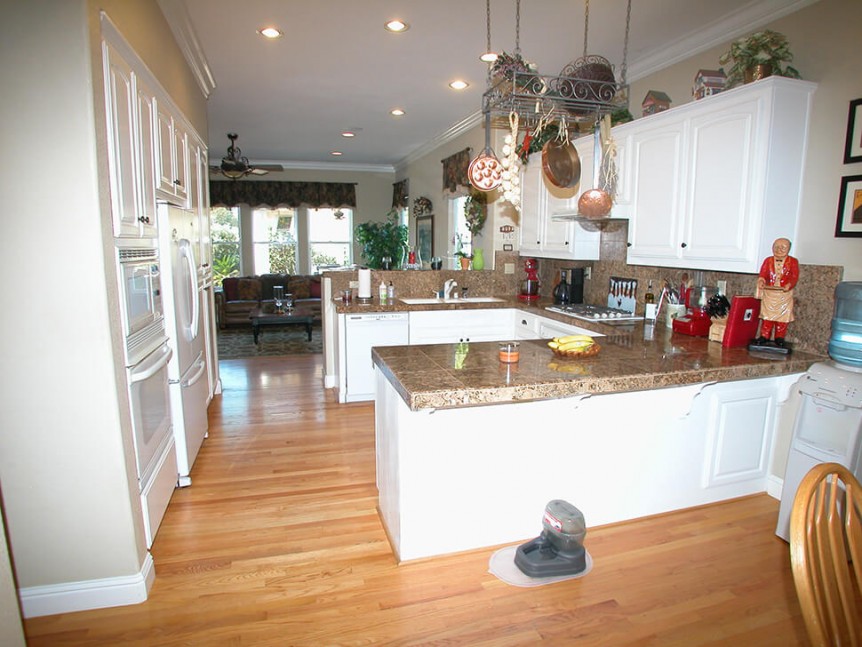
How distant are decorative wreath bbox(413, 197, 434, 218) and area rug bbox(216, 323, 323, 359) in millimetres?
2435

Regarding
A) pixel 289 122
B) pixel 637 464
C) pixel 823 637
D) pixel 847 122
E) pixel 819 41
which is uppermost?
pixel 289 122

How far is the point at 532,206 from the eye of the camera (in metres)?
4.60

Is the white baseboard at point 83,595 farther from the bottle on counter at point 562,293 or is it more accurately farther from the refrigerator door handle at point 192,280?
the bottle on counter at point 562,293

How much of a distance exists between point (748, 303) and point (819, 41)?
4.33 feet

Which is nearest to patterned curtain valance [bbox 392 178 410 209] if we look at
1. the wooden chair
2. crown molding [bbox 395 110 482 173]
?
crown molding [bbox 395 110 482 173]

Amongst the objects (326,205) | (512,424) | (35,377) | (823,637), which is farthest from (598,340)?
(326,205)

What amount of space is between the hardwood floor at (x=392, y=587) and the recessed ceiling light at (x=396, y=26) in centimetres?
281

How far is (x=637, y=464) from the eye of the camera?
2461 millimetres

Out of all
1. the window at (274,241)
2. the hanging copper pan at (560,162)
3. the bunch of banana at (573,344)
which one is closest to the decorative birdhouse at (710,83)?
the hanging copper pan at (560,162)

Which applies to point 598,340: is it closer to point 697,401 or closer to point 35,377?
point 697,401

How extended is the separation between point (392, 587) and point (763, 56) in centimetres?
303

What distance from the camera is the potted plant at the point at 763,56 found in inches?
99.3

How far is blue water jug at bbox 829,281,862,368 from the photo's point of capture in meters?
2.26

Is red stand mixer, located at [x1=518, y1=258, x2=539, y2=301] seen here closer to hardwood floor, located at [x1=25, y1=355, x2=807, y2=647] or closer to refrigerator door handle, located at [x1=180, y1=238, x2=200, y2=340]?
hardwood floor, located at [x1=25, y1=355, x2=807, y2=647]
